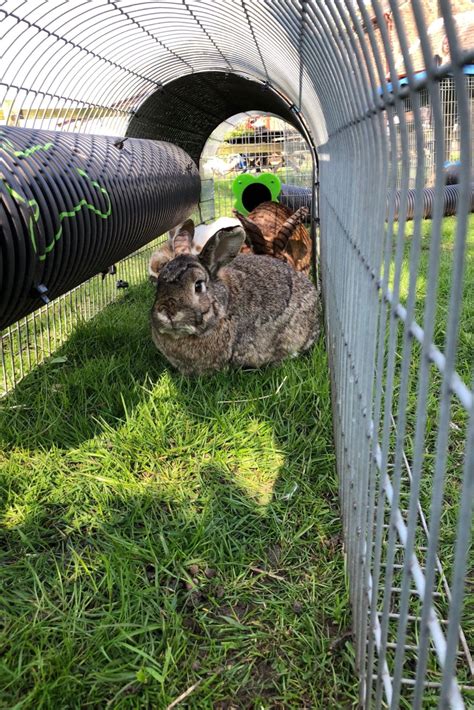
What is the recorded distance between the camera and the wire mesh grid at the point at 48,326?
3.75 meters

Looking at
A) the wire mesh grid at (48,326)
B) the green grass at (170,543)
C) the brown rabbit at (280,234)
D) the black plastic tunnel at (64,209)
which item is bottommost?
the green grass at (170,543)

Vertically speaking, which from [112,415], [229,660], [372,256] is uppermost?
[372,256]

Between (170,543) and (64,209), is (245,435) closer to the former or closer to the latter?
(170,543)

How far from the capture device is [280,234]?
5.61 meters

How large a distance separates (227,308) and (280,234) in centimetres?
190

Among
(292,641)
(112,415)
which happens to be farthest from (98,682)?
(112,415)

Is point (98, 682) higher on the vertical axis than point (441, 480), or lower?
lower

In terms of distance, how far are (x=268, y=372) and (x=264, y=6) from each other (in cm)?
200

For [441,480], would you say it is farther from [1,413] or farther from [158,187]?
[158,187]

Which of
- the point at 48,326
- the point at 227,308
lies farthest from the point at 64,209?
the point at 48,326

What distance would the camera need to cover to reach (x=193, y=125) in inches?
273

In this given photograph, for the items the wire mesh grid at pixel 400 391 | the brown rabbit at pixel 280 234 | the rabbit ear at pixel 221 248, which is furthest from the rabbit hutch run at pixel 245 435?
the brown rabbit at pixel 280 234

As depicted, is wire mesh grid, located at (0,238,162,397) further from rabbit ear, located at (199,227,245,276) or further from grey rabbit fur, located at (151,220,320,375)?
rabbit ear, located at (199,227,245,276)

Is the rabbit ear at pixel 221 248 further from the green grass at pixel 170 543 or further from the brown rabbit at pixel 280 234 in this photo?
the brown rabbit at pixel 280 234
